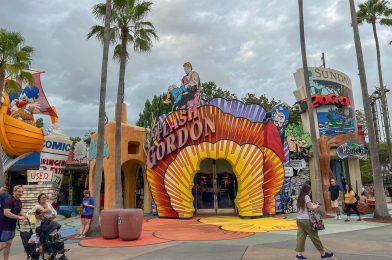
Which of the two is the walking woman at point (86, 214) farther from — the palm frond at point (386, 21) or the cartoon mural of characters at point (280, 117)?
the palm frond at point (386, 21)

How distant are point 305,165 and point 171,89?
9.77 meters

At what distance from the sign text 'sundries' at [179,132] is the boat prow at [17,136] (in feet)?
31.4

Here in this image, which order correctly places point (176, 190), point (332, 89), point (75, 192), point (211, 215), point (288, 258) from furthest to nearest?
point (75, 192) < point (332, 89) < point (211, 215) < point (176, 190) < point (288, 258)

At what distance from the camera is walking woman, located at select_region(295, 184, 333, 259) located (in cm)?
709

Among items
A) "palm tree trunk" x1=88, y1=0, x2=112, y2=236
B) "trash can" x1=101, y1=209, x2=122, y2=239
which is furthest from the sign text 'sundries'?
"trash can" x1=101, y1=209, x2=122, y2=239

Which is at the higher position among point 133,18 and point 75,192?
point 133,18

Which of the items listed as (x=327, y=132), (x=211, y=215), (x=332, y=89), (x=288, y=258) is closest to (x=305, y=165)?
(x=327, y=132)

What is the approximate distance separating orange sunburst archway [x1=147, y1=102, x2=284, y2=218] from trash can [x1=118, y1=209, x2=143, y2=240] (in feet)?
19.6

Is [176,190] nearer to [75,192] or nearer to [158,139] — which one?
[158,139]

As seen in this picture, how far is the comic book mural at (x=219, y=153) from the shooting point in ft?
54.5

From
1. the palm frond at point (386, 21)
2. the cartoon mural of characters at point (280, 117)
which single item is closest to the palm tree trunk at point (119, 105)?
the cartoon mural of characters at point (280, 117)

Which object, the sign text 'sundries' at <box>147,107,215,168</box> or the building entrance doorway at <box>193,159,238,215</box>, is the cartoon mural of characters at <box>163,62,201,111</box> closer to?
the sign text 'sundries' at <box>147,107,215,168</box>

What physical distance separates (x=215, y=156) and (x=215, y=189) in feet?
9.07

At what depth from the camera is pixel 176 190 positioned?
16.9m
